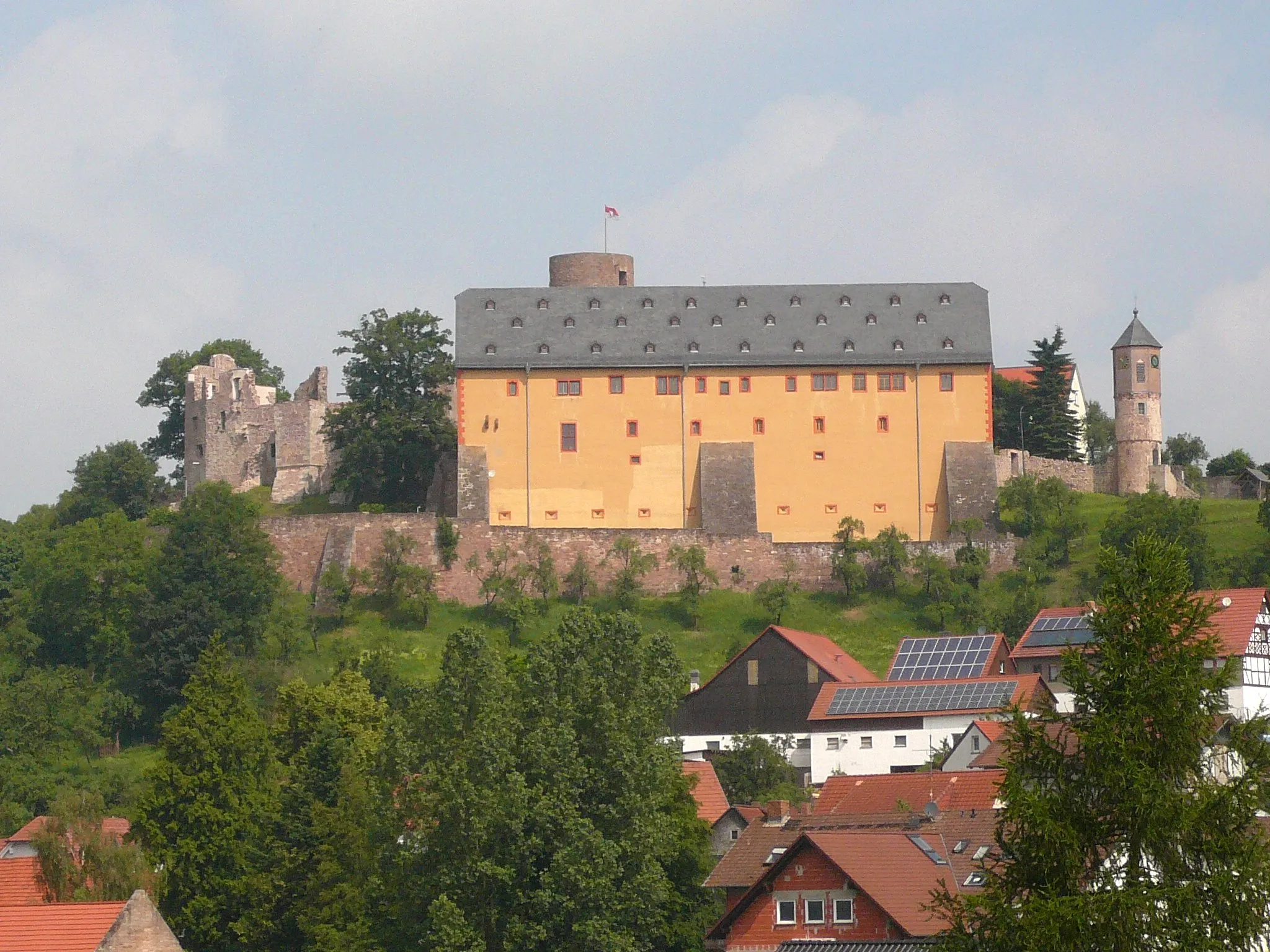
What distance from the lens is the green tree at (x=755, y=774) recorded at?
57156 millimetres

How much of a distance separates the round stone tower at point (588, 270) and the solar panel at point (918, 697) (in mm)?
30147

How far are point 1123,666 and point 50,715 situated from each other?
48.9 metres

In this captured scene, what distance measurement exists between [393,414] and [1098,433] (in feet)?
137

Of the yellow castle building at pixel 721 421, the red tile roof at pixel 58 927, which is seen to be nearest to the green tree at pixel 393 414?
the yellow castle building at pixel 721 421

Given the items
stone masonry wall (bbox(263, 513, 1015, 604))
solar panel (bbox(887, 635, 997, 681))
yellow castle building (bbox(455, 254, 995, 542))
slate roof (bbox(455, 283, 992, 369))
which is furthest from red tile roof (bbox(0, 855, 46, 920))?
slate roof (bbox(455, 283, 992, 369))

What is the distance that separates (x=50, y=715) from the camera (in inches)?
2643

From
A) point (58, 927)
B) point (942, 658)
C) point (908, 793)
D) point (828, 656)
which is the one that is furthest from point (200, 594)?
point (58, 927)

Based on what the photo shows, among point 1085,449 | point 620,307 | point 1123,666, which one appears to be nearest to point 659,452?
point 620,307

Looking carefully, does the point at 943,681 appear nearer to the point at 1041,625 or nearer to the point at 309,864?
the point at 1041,625

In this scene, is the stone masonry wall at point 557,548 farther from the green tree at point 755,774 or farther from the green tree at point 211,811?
the green tree at point 211,811

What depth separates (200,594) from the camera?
70.9 meters

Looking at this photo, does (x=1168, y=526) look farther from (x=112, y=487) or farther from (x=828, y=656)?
(x=112, y=487)

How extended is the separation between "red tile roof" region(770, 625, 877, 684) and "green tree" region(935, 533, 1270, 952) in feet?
134

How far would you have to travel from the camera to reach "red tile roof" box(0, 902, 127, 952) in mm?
31703
